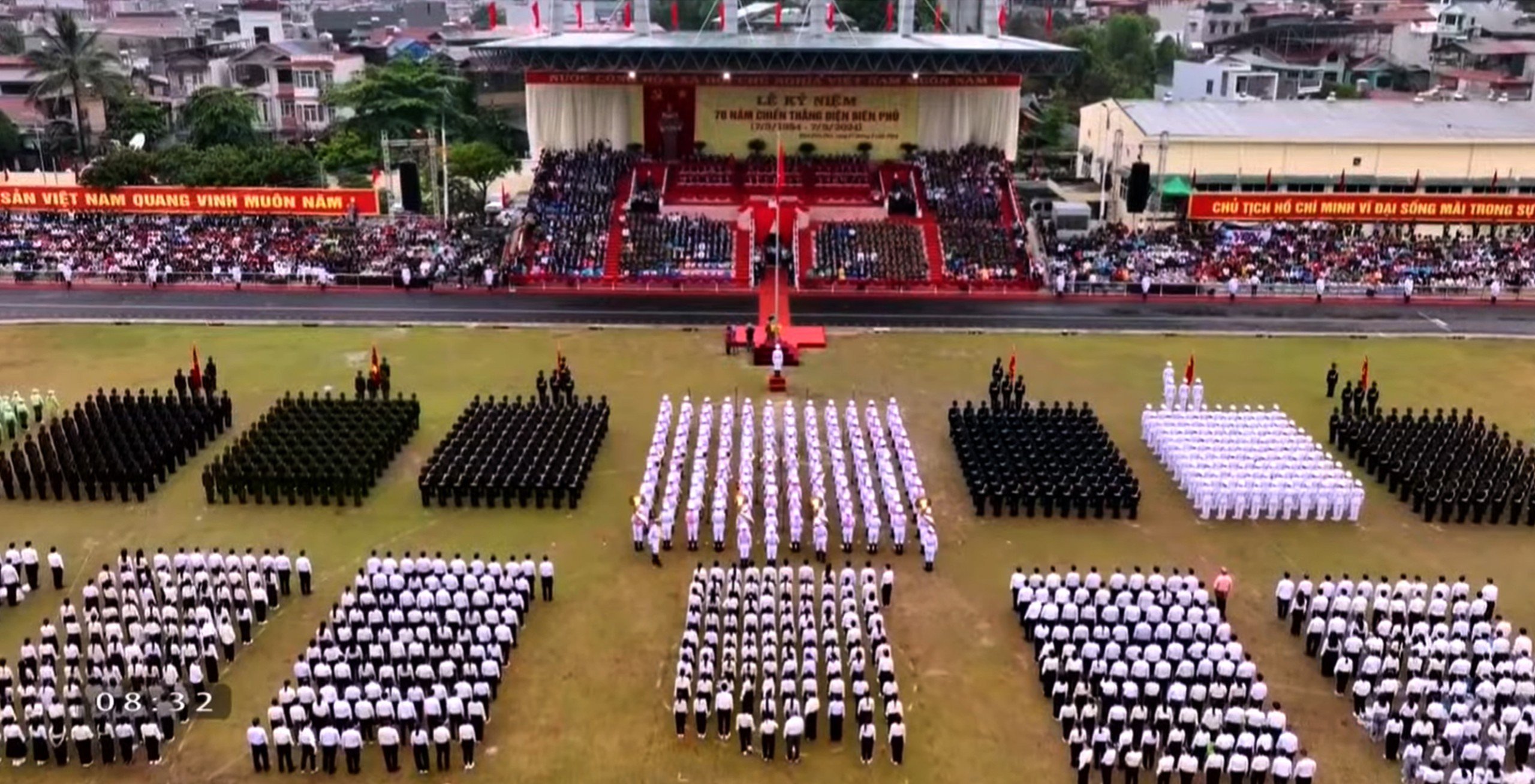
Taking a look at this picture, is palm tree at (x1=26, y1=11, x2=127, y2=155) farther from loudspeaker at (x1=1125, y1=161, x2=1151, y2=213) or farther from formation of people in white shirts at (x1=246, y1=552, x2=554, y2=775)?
formation of people in white shirts at (x1=246, y1=552, x2=554, y2=775)

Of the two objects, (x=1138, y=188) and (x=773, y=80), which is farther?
(x=773, y=80)

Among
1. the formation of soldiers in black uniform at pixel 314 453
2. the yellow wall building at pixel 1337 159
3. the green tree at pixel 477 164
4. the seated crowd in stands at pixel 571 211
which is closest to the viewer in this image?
the formation of soldiers in black uniform at pixel 314 453

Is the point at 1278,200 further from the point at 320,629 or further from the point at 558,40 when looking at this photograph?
the point at 320,629

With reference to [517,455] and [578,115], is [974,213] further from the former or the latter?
[517,455]

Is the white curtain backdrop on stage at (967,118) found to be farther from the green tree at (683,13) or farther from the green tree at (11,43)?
the green tree at (683,13)
